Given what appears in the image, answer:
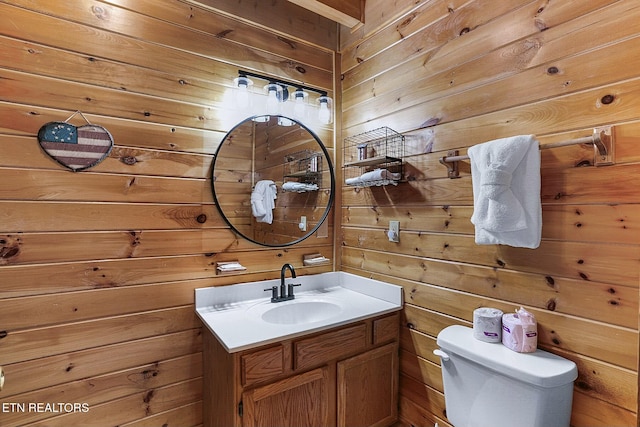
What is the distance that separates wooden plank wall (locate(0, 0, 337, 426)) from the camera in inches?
52.9

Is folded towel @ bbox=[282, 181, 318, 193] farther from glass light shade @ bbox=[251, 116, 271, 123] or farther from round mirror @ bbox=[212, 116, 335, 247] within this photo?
glass light shade @ bbox=[251, 116, 271, 123]

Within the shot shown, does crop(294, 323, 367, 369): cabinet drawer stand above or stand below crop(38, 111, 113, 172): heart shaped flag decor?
below

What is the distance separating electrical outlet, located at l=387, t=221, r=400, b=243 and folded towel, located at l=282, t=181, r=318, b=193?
0.58 m

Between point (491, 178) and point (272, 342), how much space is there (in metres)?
1.12

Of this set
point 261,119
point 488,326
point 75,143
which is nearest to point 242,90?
point 261,119

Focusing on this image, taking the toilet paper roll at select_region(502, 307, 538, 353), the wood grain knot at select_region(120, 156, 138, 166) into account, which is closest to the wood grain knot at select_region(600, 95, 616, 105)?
the toilet paper roll at select_region(502, 307, 538, 353)

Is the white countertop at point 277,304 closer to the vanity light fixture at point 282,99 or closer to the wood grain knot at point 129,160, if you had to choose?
the wood grain knot at point 129,160

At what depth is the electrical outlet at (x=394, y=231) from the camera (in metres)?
1.84

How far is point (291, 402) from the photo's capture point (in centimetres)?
143

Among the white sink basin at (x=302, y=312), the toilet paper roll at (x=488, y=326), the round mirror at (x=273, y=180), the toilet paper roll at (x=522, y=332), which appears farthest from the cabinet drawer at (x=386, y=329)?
the round mirror at (x=273, y=180)

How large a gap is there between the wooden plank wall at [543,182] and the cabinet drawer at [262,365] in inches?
30.9

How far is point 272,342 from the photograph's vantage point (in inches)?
53.4

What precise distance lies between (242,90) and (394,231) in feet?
3.95

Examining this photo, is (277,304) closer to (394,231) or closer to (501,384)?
(394,231)
